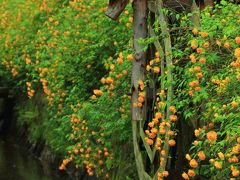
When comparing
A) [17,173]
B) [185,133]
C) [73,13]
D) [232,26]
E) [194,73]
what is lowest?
[17,173]

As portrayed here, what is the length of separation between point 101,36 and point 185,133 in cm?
339

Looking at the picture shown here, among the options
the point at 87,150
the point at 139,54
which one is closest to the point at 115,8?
the point at 139,54

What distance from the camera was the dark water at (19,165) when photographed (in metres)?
13.7

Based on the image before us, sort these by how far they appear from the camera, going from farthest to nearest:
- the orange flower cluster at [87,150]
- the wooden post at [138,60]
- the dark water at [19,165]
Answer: the dark water at [19,165] → the orange flower cluster at [87,150] → the wooden post at [138,60]

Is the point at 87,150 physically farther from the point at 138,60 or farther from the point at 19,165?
the point at 19,165

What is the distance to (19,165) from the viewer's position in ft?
A: 48.1

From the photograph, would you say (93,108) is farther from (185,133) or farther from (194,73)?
(194,73)

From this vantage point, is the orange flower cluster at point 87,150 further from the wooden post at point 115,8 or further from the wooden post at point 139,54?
the wooden post at point 115,8

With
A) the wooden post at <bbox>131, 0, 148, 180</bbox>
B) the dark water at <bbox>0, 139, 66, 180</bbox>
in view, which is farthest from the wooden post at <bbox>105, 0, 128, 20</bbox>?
the dark water at <bbox>0, 139, 66, 180</bbox>

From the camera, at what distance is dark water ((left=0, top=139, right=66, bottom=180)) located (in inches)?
540

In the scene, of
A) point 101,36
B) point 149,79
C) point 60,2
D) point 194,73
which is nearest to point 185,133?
point 149,79

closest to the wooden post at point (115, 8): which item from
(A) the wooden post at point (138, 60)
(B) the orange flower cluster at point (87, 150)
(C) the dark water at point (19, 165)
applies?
(A) the wooden post at point (138, 60)

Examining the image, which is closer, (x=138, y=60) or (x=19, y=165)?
(x=138, y=60)

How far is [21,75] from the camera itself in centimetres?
1605
